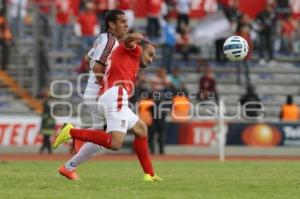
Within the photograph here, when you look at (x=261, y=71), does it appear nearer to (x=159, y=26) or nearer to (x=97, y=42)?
(x=159, y=26)

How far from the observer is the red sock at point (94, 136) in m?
12.8

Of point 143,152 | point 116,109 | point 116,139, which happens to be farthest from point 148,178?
point 116,109

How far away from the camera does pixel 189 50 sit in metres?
31.6

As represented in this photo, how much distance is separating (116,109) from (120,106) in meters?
0.08

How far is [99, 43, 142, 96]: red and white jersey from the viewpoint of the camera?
1284cm

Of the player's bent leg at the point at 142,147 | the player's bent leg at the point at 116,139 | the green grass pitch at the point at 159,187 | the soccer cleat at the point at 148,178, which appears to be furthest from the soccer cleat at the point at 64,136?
the soccer cleat at the point at 148,178

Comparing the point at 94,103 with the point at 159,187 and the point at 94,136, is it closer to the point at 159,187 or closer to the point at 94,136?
the point at 94,136

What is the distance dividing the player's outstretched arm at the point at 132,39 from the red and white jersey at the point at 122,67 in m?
0.12

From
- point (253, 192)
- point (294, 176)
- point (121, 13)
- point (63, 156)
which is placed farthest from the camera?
point (63, 156)

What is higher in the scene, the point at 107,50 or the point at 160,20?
the point at 160,20

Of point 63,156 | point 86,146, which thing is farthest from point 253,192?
point 63,156

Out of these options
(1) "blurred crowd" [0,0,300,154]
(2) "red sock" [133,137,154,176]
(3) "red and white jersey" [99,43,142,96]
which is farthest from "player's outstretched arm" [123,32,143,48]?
(1) "blurred crowd" [0,0,300,154]

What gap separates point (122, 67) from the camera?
42.2 feet

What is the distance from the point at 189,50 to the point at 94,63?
18368 mm
